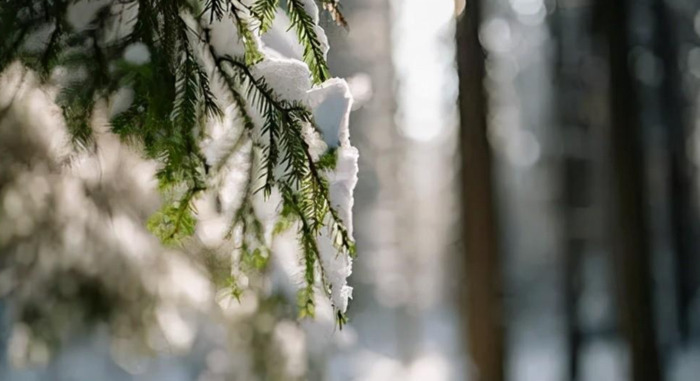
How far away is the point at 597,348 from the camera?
5.74m

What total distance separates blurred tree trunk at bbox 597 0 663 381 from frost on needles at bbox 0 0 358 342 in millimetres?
3410

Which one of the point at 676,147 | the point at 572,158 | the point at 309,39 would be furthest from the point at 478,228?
the point at 309,39

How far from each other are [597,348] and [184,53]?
213 inches

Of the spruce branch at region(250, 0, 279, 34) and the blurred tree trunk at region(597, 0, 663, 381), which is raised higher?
the blurred tree trunk at region(597, 0, 663, 381)

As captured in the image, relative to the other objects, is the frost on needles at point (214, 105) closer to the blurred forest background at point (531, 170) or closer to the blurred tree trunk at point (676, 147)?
the blurred forest background at point (531, 170)

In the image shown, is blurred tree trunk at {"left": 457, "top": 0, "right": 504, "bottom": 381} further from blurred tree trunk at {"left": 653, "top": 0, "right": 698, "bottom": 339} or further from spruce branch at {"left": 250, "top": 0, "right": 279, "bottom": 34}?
spruce branch at {"left": 250, "top": 0, "right": 279, "bottom": 34}

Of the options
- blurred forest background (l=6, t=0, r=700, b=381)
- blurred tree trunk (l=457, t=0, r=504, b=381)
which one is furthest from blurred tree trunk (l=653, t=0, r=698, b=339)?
blurred tree trunk (l=457, t=0, r=504, b=381)

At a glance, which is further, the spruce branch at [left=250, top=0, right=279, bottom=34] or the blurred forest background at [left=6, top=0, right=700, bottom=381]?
the blurred forest background at [left=6, top=0, right=700, bottom=381]

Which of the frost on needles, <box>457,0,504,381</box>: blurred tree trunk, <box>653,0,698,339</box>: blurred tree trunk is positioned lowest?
the frost on needles

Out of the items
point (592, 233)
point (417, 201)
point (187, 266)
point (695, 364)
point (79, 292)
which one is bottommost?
point (79, 292)

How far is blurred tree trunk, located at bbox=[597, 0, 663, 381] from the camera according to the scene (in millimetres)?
4035

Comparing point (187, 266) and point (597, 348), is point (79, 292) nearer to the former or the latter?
point (187, 266)

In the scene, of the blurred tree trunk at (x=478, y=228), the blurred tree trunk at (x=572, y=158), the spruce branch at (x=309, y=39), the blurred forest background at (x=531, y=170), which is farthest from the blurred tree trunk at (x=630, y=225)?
the spruce branch at (x=309, y=39)

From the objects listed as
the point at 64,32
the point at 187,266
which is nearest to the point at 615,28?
the point at 187,266
